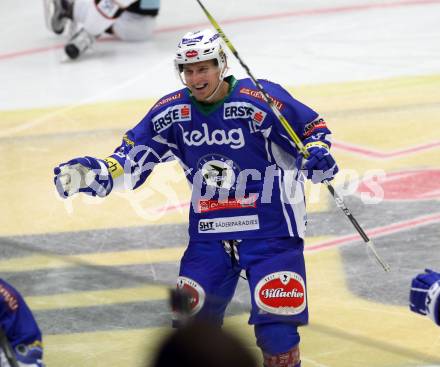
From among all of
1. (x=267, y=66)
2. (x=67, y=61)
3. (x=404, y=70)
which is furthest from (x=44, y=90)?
(x=404, y=70)

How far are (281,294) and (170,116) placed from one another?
0.99 meters

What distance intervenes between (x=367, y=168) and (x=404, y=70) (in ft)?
8.42

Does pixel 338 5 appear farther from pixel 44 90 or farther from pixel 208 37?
pixel 208 37

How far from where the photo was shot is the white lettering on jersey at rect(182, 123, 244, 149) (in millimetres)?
5477

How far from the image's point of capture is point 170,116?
18.3 feet

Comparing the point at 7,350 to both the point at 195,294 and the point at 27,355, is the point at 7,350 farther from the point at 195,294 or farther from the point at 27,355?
the point at 195,294

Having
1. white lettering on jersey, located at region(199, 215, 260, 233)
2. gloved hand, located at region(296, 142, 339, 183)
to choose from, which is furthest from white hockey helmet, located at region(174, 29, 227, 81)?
white lettering on jersey, located at region(199, 215, 260, 233)

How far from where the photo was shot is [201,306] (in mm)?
5375

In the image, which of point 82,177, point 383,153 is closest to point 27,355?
point 82,177

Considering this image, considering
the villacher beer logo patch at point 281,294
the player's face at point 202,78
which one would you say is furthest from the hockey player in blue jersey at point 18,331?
the player's face at point 202,78

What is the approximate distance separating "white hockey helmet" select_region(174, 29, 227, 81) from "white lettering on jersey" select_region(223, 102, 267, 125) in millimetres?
147

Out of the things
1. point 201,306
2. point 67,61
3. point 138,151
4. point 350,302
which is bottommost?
point 67,61

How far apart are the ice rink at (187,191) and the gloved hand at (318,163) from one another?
79 centimetres

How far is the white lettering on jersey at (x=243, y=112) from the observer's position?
5477 millimetres
